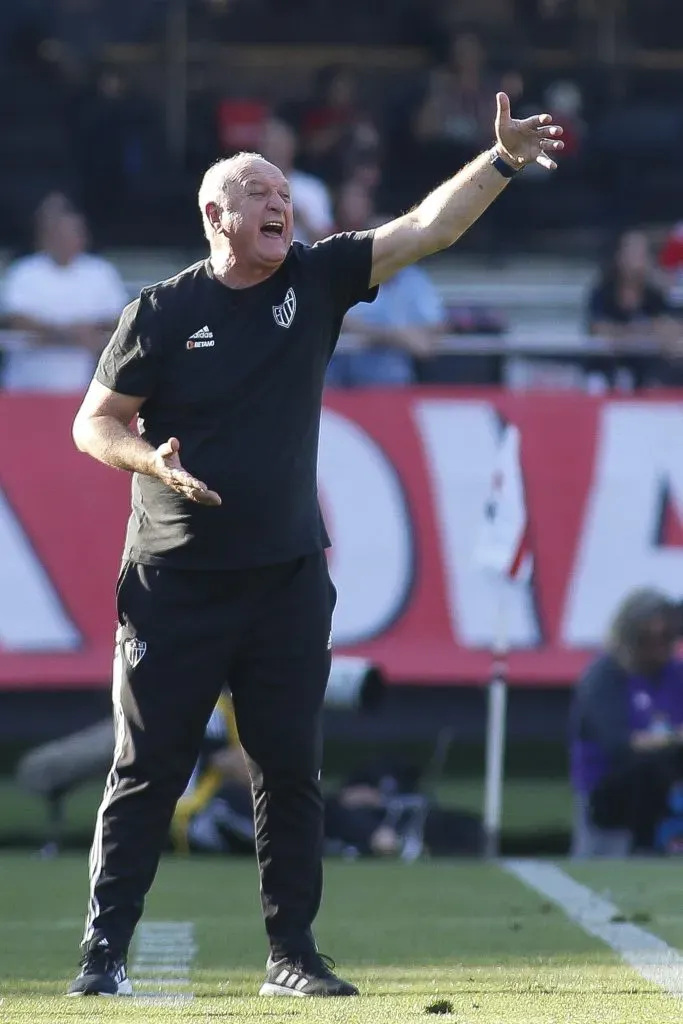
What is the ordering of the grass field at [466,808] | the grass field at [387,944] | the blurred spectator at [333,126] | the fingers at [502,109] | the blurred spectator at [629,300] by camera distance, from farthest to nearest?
1. the blurred spectator at [333,126]
2. the blurred spectator at [629,300]
3. the grass field at [466,808]
4. the fingers at [502,109]
5. the grass field at [387,944]

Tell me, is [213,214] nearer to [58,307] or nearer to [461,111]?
[58,307]

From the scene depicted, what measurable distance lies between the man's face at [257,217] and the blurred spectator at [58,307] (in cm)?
607

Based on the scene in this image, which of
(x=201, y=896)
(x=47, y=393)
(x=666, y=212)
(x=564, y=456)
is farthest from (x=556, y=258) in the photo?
(x=201, y=896)

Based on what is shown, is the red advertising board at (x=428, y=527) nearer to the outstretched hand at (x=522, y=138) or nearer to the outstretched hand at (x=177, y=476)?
the outstretched hand at (x=522, y=138)

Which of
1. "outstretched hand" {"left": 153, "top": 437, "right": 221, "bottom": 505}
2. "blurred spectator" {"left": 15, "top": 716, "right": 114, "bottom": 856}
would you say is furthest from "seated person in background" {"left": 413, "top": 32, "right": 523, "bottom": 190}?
"outstretched hand" {"left": 153, "top": 437, "right": 221, "bottom": 505}

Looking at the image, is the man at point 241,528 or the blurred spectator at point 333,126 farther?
the blurred spectator at point 333,126

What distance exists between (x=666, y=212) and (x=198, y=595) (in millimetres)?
11406

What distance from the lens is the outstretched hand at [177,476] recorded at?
4612 millimetres

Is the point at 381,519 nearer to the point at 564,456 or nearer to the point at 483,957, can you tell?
the point at 564,456

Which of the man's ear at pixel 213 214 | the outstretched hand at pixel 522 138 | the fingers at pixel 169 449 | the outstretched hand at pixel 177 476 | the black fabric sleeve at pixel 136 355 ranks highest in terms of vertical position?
the outstretched hand at pixel 522 138

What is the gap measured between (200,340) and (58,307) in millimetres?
6761

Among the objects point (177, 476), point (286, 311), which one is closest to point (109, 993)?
point (177, 476)

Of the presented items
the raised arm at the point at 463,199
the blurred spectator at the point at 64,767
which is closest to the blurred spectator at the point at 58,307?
the blurred spectator at the point at 64,767

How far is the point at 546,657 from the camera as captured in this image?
1089 centimetres
